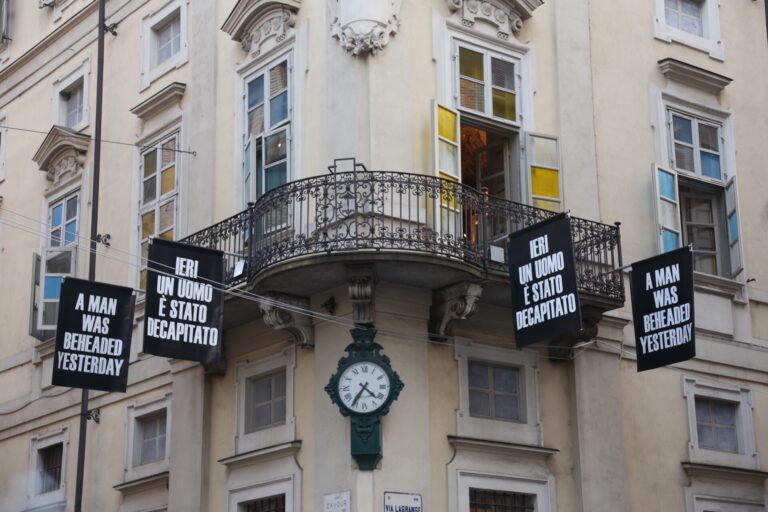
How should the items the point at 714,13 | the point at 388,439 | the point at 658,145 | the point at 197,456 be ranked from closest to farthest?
the point at 388,439, the point at 197,456, the point at 658,145, the point at 714,13

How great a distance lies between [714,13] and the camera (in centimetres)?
2312

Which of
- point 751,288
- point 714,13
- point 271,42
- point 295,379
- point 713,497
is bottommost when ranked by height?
point 713,497

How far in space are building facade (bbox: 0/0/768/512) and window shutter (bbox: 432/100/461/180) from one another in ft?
0.14

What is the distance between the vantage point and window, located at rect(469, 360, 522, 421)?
18.8 metres

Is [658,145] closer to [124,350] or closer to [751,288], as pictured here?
[751,288]

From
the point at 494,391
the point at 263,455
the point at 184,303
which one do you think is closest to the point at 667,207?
the point at 494,391

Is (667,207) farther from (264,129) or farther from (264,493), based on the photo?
(264,493)

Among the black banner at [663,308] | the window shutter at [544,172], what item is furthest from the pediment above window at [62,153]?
the black banner at [663,308]

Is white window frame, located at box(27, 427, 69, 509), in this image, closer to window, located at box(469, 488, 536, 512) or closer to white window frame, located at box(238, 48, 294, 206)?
white window frame, located at box(238, 48, 294, 206)

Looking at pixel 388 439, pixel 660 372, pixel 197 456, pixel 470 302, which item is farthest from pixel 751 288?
pixel 197 456

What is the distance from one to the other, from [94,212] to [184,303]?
20.0ft

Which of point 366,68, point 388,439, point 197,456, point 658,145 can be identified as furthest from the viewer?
point 658,145

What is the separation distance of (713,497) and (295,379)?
6508mm

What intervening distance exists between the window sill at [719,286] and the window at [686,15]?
4.38 m
